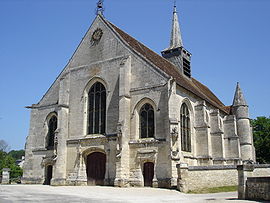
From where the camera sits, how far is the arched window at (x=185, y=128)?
24.0m

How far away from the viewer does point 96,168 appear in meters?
24.0

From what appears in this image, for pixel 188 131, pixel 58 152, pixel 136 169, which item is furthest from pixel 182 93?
pixel 58 152

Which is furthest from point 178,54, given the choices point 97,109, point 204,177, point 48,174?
point 48,174

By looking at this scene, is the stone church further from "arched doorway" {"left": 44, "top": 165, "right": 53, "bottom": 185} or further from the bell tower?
the bell tower

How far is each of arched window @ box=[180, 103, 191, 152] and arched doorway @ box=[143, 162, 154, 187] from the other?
3403 mm

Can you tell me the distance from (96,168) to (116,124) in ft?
12.6

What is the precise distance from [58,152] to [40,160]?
329cm

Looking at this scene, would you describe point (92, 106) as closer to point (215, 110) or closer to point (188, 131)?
point (188, 131)

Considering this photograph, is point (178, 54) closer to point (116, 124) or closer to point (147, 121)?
point (147, 121)

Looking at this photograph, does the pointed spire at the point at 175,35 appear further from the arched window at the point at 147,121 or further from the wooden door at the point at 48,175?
the wooden door at the point at 48,175

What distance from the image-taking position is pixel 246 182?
1430 cm

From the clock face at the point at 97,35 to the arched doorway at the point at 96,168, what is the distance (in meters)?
9.69

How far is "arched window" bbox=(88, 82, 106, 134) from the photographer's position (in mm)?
24656

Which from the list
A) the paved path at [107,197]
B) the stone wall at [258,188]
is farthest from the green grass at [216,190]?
the stone wall at [258,188]
